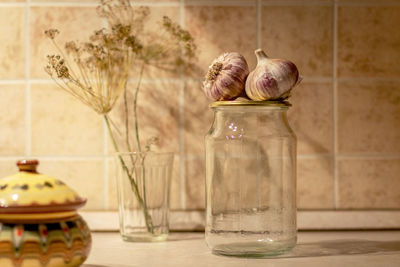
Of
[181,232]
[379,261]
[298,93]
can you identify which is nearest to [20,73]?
[181,232]

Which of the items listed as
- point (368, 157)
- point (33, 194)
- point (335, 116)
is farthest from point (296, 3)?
point (33, 194)

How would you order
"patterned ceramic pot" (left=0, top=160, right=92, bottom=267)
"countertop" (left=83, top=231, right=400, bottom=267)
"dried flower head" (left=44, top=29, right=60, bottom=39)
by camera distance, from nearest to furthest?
"patterned ceramic pot" (left=0, top=160, right=92, bottom=267)
"countertop" (left=83, top=231, right=400, bottom=267)
"dried flower head" (left=44, top=29, right=60, bottom=39)

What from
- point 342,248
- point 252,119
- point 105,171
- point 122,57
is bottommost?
point 342,248

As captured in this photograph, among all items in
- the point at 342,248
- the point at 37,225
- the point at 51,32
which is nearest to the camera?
the point at 37,225

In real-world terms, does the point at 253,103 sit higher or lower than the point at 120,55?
lower

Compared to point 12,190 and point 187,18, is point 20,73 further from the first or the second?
point 12,190

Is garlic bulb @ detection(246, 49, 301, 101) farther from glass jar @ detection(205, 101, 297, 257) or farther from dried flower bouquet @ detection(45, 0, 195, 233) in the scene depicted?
dried flower bouquet @ detection(45, 0, 195, 233)

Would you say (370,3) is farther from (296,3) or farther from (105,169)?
(105,169)

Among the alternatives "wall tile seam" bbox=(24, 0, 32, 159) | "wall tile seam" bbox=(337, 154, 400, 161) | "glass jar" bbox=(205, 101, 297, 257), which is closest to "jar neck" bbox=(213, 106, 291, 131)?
"glass jar" bbox=(205, 101, 297, 257)

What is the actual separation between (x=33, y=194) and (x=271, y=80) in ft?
1.32

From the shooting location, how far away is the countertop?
2.91 ft

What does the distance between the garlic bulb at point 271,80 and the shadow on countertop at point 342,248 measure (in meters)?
0.26

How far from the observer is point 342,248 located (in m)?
1.02

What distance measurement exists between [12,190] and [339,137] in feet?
2.44
